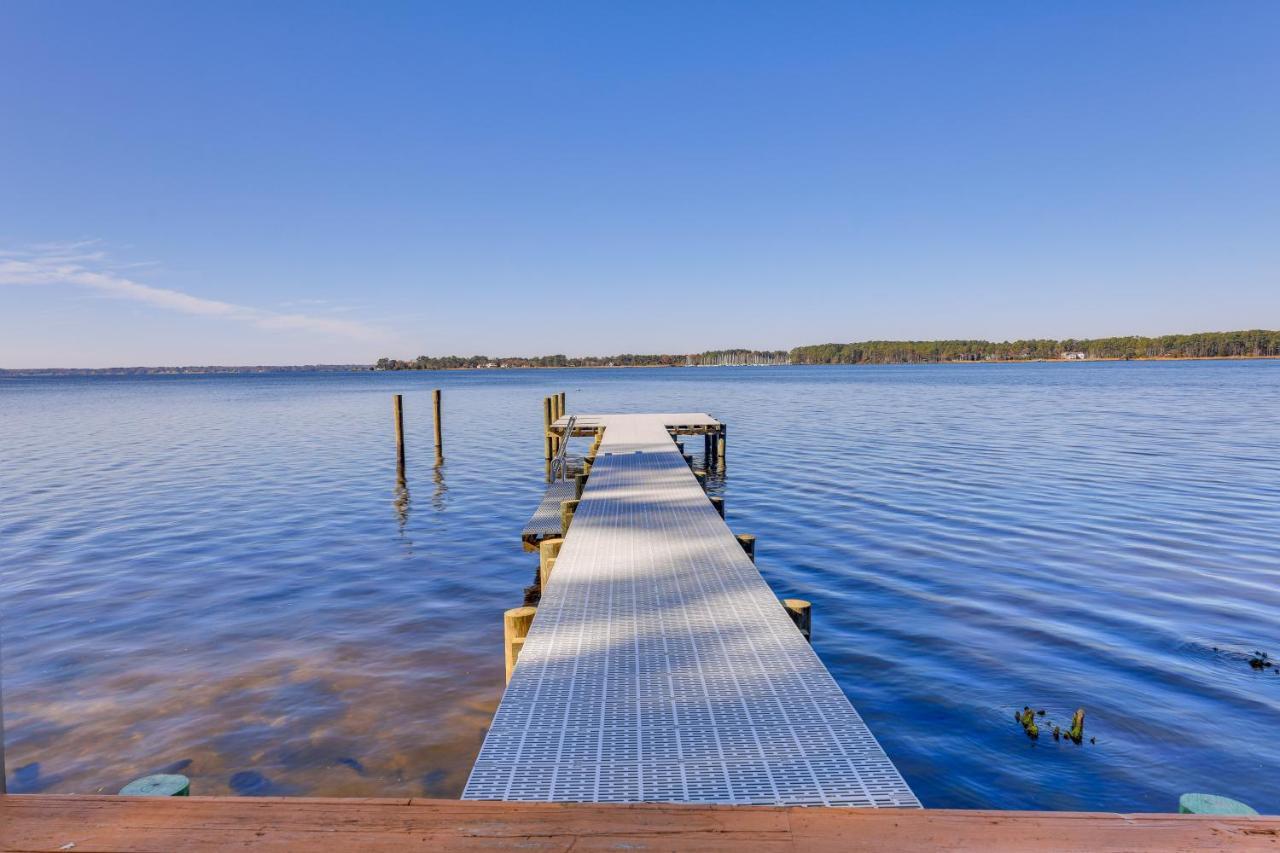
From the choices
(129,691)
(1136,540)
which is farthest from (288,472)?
(1136,540)

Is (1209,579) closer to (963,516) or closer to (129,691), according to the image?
(963,516)

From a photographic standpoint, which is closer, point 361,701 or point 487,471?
point 361,701

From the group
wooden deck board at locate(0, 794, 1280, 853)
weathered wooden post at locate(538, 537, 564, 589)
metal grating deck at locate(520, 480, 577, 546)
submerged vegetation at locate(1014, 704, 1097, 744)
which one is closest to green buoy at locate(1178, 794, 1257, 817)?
wooden deck board at locate(0, 794, 1280, 853)

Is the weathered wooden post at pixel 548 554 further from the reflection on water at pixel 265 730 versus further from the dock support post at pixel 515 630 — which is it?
the dock support post at pixel 515 630

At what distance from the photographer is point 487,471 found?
1068 inches

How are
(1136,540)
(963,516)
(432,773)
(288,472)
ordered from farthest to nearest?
1. (288,472)
2. (963,516)
3. (1136,540)
4. (432,773)

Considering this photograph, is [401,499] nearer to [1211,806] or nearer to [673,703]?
[673,703]

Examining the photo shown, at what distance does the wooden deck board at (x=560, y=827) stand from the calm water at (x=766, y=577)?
3.53 m

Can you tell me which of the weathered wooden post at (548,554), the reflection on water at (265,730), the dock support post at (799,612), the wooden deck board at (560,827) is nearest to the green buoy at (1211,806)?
the wooden deck board at (560,827)

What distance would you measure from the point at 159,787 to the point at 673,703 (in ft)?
10.0

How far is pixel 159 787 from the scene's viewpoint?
350cm

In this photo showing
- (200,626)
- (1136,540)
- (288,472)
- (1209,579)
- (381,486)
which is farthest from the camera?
(288,472)

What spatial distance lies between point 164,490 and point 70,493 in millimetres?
2510

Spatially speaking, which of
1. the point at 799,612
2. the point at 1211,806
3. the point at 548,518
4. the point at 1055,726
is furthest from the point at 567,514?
the point at 1211,806
